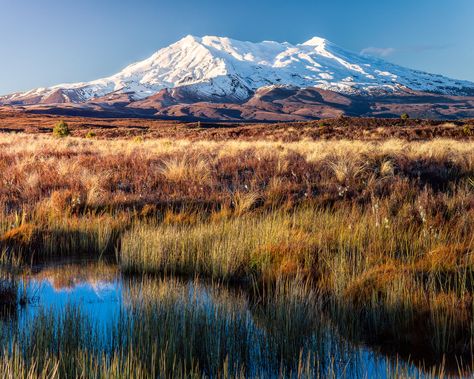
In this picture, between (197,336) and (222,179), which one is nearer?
(197,336)

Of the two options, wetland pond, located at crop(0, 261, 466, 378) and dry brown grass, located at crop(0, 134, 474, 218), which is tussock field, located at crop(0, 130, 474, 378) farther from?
wetland pond, located at crop(0, 261, 466, 378)

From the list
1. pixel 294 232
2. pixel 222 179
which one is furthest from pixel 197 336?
pixel 222 179

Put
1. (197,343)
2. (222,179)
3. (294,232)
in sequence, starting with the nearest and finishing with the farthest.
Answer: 1. (197,343)
2. (294,232)
3. (222,179)

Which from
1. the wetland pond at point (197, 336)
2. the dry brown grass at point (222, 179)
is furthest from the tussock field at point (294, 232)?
the wetland pond at point (197, 336)

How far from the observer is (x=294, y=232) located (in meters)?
5.95

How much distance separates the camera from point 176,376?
2773 mm

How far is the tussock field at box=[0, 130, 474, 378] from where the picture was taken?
385cm

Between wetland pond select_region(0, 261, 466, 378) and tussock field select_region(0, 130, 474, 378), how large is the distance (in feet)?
1.00

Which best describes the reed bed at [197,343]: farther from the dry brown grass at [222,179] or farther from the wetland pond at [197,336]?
the dry brown grass at [222,179]

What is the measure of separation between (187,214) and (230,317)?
3.72 meters

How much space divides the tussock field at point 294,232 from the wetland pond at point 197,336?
0.31m

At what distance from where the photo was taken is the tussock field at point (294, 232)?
385 cm

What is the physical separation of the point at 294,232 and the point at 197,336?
9.05ft

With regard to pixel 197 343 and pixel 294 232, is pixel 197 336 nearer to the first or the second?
pixel 197 343
